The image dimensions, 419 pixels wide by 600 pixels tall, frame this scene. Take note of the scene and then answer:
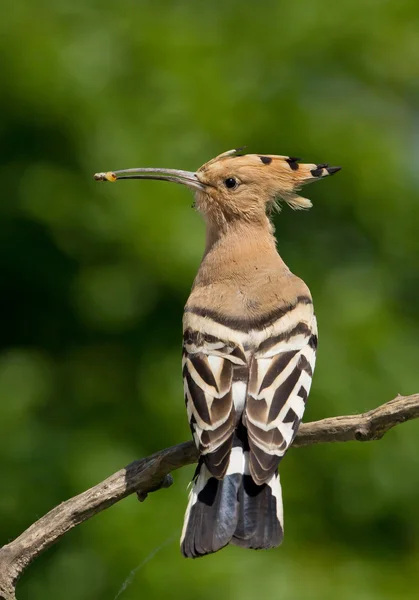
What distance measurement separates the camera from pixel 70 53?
4.50m

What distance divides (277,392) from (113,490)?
47 cm

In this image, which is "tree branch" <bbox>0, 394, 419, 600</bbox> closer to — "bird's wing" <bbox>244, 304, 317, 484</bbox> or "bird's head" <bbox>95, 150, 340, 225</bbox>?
"bird's wing" <bbox>244, 304, 317, 484</bbox>

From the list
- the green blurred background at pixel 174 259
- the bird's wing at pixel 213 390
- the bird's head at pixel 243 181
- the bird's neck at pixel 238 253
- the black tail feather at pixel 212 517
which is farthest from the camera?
the green blurred background at pixel 174 259

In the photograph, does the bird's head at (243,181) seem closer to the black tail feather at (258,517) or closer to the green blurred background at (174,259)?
the green blurred background at (174,259)

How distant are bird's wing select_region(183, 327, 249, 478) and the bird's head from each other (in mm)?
681

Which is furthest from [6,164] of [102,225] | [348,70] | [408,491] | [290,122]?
[408,491]

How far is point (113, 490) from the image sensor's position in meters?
2.68

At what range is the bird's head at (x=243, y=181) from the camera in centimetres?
366

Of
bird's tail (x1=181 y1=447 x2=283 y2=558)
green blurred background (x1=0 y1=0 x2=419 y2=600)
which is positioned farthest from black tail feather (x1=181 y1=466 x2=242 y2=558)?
green blurred background (x1=0 y1=0 x2=419 y2=600)

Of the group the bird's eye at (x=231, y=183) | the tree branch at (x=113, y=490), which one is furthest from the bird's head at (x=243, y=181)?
the tree branch at (x=113, y=490)

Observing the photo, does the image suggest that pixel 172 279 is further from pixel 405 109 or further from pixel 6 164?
pixel 405 109

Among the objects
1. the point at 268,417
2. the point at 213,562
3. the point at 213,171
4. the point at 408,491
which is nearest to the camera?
the point at 268,417

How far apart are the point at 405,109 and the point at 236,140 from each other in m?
0.79

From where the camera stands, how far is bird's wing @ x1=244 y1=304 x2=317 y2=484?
2.68 meters
